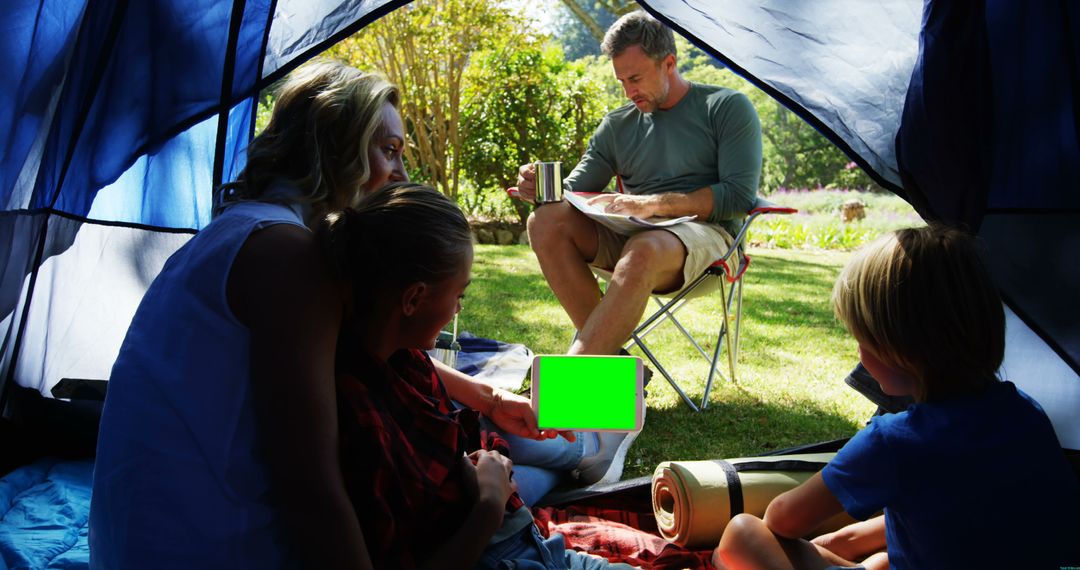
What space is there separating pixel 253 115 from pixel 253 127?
4 centimetres

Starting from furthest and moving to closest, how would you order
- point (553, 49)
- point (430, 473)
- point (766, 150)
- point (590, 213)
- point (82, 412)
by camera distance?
point (766, 150)
point (553, 49)
point (590, 213)
point (82, 412)
point (430, 473)

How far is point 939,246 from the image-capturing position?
1499 mm

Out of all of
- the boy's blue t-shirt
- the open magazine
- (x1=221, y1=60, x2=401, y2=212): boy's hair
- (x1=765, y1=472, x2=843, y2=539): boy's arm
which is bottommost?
(x1=765, y1=472, x2=843, y2=539): boy's arm

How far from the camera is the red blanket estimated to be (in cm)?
205

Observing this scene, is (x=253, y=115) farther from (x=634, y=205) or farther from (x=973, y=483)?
(x=973, y=483)

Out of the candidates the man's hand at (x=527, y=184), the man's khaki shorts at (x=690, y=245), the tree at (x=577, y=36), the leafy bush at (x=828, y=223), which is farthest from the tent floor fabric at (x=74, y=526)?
the tree at (x=577, y=36)

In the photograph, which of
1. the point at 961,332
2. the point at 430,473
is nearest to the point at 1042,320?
the point at 961,332

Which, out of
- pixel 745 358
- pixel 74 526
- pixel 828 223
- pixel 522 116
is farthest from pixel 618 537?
pixel 828 223

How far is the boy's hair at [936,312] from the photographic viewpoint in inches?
57.8

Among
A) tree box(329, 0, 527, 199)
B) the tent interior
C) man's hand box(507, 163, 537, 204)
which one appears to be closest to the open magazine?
man's hand box(507, 163, 537, 204)

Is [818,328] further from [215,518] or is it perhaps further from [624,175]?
[215,518]

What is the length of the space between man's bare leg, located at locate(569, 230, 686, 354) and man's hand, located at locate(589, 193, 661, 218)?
0.22 m

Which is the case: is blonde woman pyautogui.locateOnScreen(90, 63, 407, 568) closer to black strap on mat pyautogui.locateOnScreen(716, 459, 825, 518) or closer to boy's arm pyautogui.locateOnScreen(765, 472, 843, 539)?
boy's arm pyautogui.locateOnScreen(765, 472, 843, 539)

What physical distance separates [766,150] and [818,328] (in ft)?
41.5
